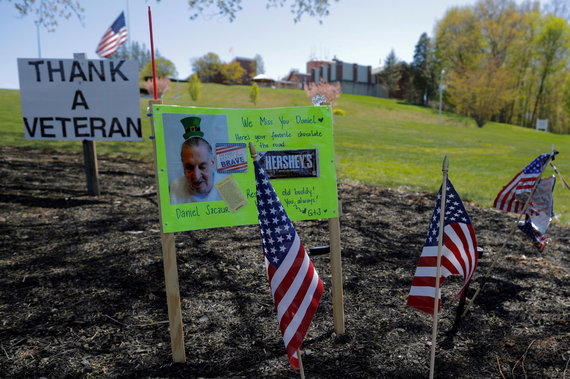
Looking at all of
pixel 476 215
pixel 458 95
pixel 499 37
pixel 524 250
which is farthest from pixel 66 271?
pixel 499 37

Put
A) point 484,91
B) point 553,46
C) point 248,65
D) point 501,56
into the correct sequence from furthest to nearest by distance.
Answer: point 248,65 < point 501,56 < point 553,46 < point 484,91

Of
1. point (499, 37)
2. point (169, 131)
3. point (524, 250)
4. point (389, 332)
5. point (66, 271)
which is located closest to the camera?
point (169, 131)

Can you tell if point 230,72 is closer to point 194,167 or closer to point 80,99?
point 80,99

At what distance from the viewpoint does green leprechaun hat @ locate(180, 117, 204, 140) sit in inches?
93.4

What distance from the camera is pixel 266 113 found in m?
2.55

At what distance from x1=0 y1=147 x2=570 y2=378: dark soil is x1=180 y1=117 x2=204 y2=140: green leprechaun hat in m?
1.51

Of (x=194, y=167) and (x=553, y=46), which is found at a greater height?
(x=553, y=46)

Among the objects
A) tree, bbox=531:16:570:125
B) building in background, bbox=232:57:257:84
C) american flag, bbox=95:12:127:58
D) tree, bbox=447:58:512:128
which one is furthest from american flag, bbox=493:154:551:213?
building in background, bbox=232:57:257:84

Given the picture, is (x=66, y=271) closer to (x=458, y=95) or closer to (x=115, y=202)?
(x=115, y=202)

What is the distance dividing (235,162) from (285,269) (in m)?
0.81

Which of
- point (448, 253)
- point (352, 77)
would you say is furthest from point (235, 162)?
point (352, 77)

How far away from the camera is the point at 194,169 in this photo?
7.84 feet

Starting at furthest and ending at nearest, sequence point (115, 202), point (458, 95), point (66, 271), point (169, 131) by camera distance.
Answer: point (458, 95) < point (115, 202) < point (66, 271) < point (169, 131)

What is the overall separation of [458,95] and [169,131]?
52658mm
